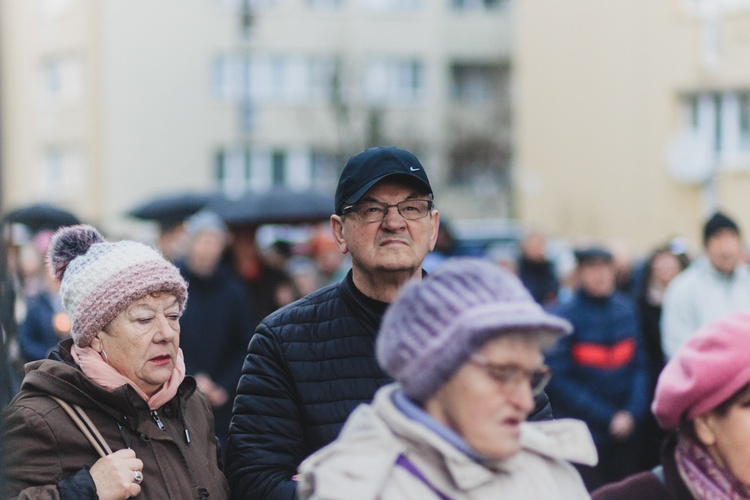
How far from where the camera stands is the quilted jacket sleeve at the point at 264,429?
396 centimetres

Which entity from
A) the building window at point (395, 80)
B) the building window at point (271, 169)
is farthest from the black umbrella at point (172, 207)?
the building window at point (395, 80)

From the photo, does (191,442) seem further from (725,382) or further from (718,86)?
(718,86)

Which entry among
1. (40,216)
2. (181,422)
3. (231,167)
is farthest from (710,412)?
(231,167)

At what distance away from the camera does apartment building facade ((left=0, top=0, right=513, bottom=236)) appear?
4206 cm

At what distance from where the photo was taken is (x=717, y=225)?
9.41 metres

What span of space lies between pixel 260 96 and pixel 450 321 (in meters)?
41.7

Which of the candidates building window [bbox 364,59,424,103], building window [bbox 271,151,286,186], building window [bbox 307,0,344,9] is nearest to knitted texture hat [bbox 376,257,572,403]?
building window [bbox 364,59,424,103]

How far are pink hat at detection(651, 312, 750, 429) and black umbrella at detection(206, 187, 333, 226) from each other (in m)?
12.3

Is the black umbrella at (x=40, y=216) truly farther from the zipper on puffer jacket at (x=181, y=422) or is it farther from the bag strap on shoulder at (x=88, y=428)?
the bag strap on shoulder at (x=88, y=428)

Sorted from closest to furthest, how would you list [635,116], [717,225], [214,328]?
[214,328], [717,225], [635,116]

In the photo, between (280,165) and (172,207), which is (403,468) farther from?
(280,165)

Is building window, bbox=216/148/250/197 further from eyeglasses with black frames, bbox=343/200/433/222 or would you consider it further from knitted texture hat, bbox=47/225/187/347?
eyeglasses with black frames, bbox=343/200/433/222

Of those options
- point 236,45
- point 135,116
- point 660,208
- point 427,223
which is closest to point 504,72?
point 236,45

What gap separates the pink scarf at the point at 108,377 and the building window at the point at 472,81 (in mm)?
41877
